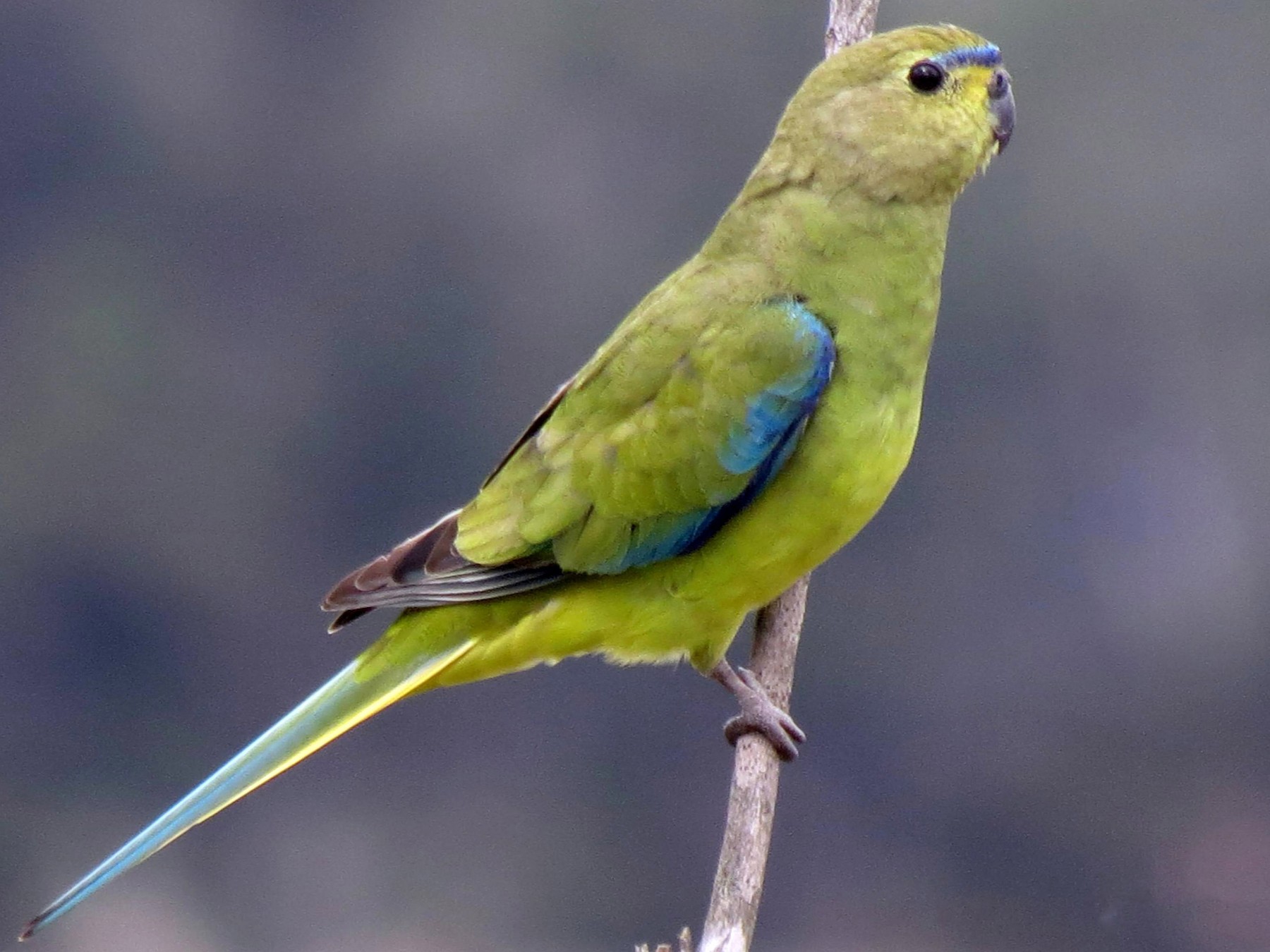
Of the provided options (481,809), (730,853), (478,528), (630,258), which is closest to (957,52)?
(478,528)

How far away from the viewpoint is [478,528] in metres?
1.84

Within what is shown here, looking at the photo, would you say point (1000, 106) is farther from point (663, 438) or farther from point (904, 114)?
point (663, 438)

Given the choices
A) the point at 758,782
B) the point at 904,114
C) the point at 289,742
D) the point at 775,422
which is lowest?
the point at 758,782

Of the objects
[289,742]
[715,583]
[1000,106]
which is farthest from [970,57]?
[289,742]

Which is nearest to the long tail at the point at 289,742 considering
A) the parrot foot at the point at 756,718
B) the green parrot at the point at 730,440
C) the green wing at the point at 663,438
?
the green parrot at the point at 730,440

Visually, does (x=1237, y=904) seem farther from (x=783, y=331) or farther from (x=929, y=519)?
(x=783, y=331)

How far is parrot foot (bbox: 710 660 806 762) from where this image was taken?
1849 millimetres

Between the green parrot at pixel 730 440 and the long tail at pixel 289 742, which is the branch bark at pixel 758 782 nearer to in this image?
the green parrot at pixel 730 440

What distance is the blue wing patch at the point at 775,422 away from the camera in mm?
1670

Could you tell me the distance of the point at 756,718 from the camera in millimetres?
1854

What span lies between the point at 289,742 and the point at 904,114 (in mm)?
1025

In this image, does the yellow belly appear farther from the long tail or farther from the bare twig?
the bare twig

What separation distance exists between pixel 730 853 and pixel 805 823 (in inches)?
72.2

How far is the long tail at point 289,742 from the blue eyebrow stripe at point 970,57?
2.92ft
